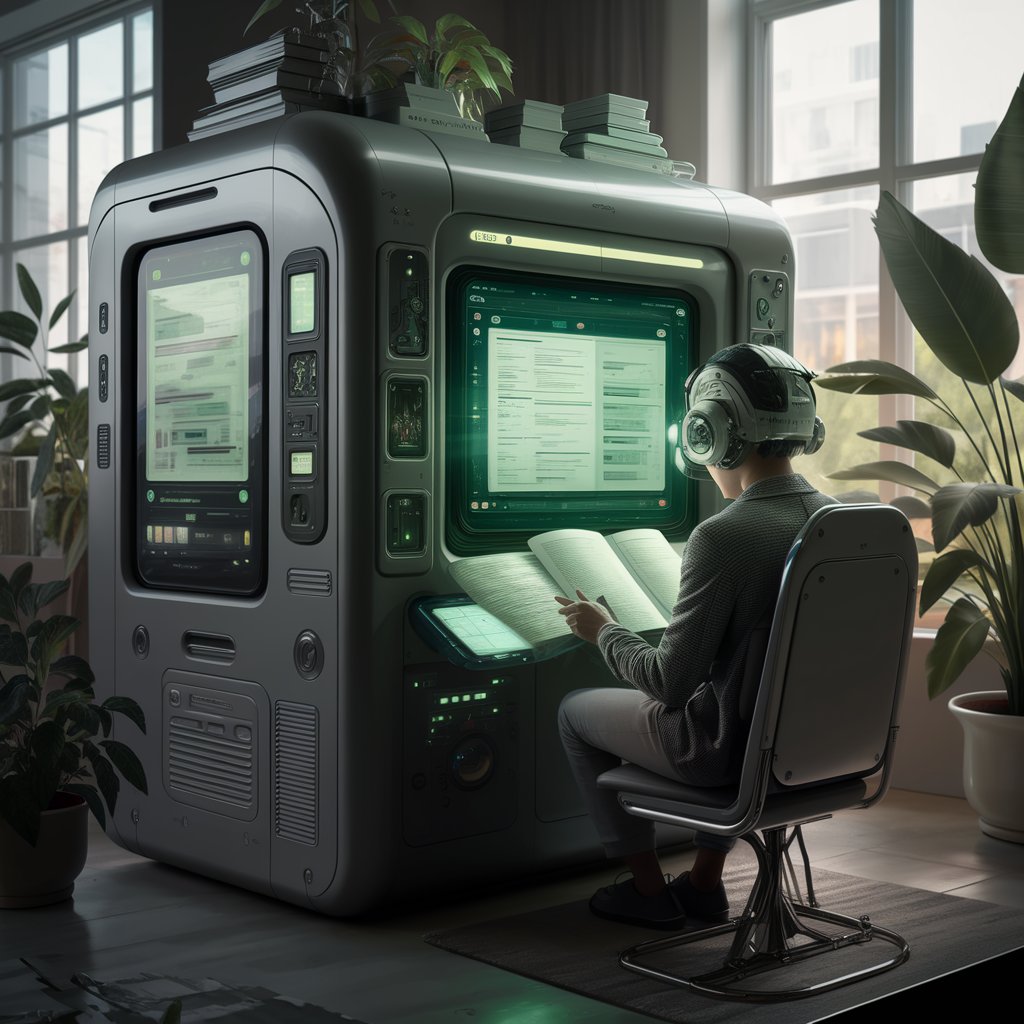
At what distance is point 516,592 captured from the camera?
3.04m

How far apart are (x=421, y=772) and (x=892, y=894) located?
3.71 feet

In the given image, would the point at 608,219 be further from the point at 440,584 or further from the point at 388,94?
the point at 440,584

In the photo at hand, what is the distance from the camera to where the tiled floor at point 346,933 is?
8.20 ft

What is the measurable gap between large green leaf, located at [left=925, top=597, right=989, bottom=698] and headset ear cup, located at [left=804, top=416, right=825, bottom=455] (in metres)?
1.10

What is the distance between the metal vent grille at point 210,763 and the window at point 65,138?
2.62 m

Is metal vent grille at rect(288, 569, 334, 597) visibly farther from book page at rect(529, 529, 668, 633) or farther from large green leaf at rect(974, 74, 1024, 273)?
large green leaf at rect(974, 74, 1024, 273)

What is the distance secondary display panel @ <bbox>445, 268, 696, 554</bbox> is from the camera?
10.3ft

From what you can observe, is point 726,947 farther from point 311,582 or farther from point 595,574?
point 311,582

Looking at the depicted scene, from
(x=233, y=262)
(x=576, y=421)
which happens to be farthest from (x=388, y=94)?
(x=576, y=421)

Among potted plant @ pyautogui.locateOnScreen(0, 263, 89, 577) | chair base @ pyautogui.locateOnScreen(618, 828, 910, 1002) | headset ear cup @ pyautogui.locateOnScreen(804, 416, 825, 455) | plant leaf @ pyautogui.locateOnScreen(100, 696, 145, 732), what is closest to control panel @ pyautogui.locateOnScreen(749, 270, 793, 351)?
headset ear cup @ pyautogui.locateOnScreen(804, 416, 825, 455)

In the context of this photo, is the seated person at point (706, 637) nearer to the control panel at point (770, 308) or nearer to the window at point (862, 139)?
the control panel at point (770, 308)

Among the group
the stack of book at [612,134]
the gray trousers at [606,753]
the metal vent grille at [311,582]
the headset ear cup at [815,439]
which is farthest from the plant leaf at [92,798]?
the stack of book at [612,134]

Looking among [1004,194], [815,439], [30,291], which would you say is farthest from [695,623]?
[30,291]

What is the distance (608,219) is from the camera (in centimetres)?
331
